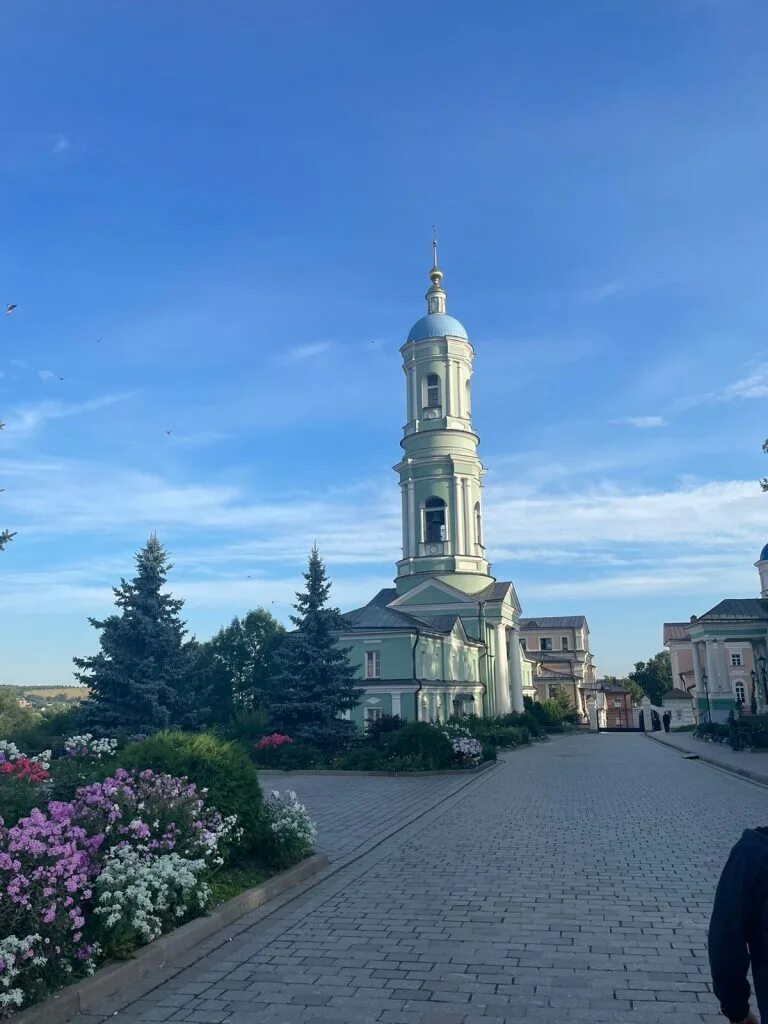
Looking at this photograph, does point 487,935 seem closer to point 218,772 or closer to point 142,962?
point 142,962

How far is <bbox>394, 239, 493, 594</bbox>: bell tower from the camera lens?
44.9m

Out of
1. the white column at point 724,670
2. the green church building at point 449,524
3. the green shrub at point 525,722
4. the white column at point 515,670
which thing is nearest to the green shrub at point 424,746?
the green church building at point 449,524

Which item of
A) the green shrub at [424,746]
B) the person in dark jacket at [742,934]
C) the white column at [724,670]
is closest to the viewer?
the person in dark jacket at [742,934]

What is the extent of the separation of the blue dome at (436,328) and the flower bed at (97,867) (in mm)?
40004

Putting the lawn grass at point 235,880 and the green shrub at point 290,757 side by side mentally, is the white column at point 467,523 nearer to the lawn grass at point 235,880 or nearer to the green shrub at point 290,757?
the green shrub at point 290,757

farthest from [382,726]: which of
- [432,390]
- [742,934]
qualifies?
[432,390]

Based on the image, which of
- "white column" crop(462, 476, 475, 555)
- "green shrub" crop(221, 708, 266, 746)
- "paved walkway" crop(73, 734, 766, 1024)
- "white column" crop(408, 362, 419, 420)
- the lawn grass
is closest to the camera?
"paved walkway" crop(73, 734, 766, 1024)

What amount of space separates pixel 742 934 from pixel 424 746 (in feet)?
64.7

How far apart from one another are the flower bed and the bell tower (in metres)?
36.1

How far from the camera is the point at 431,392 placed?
153 ft

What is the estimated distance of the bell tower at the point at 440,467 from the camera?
44.9 metres

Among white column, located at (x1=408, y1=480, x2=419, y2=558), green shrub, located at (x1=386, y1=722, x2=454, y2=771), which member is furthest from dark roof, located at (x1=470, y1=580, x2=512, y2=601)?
green shrub, located at (x1=386, y1=722, x2=454, y2=771)

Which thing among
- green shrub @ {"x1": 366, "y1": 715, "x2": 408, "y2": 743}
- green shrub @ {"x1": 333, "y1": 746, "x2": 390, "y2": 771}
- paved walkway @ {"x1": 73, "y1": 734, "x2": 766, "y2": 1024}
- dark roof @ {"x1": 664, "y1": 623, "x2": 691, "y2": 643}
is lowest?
paved walkway @ {"x1": 73, "y1": 734, "x2": 766, "y2": 1024}

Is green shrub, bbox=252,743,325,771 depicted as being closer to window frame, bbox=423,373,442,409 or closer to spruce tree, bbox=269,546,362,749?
spruce tree, bbox=269,546,362,749
